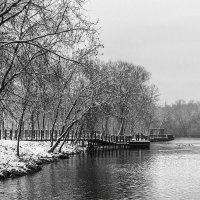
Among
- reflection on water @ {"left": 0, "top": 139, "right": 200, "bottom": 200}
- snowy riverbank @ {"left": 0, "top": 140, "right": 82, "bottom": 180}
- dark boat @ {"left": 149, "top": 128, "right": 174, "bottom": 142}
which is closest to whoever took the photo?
reflection on water @ {"left": 0, "top": 139, "right": 200, "bottom": 200}

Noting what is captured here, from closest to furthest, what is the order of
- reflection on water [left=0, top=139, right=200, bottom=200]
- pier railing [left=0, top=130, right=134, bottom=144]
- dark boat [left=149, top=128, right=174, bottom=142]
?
reflection on water [left=0, top=139, right=200, bottom=200] → pier railing [left=0, top=130, right=134, bottom=144] → dark boat [left=149, top=128, right=174, bottom=142]

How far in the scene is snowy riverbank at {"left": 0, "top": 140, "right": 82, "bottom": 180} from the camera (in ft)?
92.5

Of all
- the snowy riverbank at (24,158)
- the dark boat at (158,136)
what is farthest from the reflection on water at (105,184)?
the dark boat at (158,136)

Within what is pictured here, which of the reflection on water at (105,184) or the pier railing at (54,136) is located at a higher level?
the pier railing at (54,136)

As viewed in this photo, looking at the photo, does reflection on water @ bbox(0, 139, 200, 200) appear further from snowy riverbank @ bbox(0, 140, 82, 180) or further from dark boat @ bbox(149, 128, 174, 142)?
dark boat @ bbox(149, 128, 174, 142)

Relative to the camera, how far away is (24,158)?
34719mm

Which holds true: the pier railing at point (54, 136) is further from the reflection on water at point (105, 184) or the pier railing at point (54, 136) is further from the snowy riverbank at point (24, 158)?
the reflection on water at point (105, 184)

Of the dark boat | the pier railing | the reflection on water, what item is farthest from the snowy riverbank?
the dark boat

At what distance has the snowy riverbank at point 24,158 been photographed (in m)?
28.2

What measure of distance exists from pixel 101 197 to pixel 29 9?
33.8 ft

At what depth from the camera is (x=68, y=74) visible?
43219 mm

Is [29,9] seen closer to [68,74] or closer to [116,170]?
[116,170]

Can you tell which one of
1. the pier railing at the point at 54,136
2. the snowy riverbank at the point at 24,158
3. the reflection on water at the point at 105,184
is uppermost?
the pier railing at the point at 54,136

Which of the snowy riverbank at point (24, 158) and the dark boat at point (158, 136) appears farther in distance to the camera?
the dark boat at point (158, 136)
